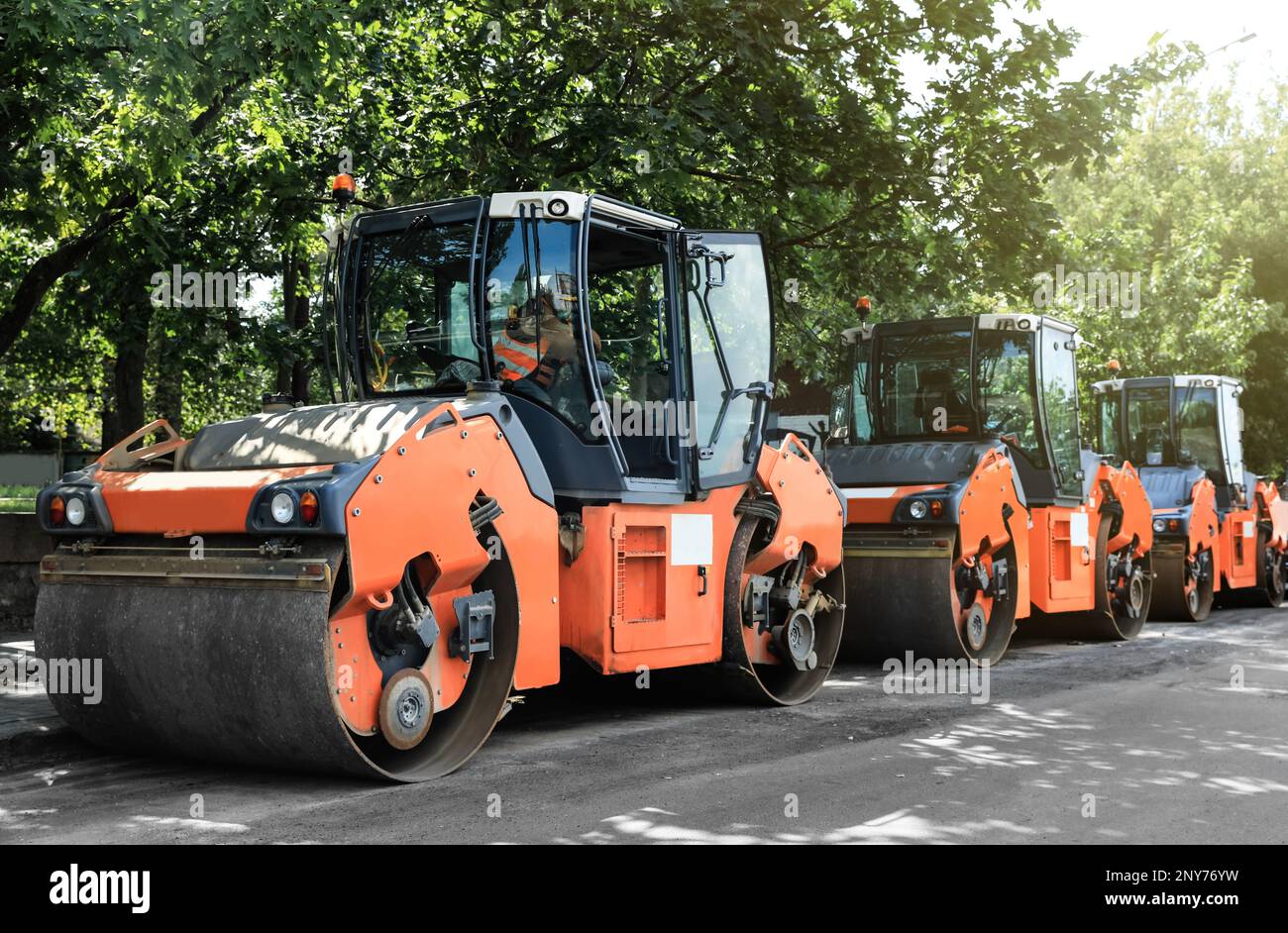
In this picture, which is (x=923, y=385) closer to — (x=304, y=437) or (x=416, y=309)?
(x=416, y=309)

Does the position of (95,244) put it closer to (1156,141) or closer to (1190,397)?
(1190,397)

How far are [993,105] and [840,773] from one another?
762 cm

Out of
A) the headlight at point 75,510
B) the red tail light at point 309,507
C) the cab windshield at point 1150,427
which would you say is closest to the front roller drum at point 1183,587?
the cab windshield at point 1150,427

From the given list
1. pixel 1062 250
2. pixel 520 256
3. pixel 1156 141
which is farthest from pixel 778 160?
pixel 1156 141

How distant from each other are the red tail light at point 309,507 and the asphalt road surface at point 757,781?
1214 mm

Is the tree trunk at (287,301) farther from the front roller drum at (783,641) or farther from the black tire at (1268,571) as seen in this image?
the black tire at (1268,571)

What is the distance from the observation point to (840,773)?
22.4 ft

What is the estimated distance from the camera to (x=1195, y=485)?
1759 cm

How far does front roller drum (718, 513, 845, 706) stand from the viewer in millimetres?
8734

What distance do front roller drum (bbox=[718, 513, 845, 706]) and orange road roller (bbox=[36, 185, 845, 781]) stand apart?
0.9 inches

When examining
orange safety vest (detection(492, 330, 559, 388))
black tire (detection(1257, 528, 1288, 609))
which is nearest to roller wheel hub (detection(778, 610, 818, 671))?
orange safety vest (detection(492, 330, 559, 388))

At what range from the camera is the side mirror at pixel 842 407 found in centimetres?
1295

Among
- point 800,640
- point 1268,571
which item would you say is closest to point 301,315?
point 800,640

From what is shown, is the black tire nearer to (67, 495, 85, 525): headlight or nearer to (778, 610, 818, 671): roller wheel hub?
(778, 610, 818, 671): roller wheel hub
